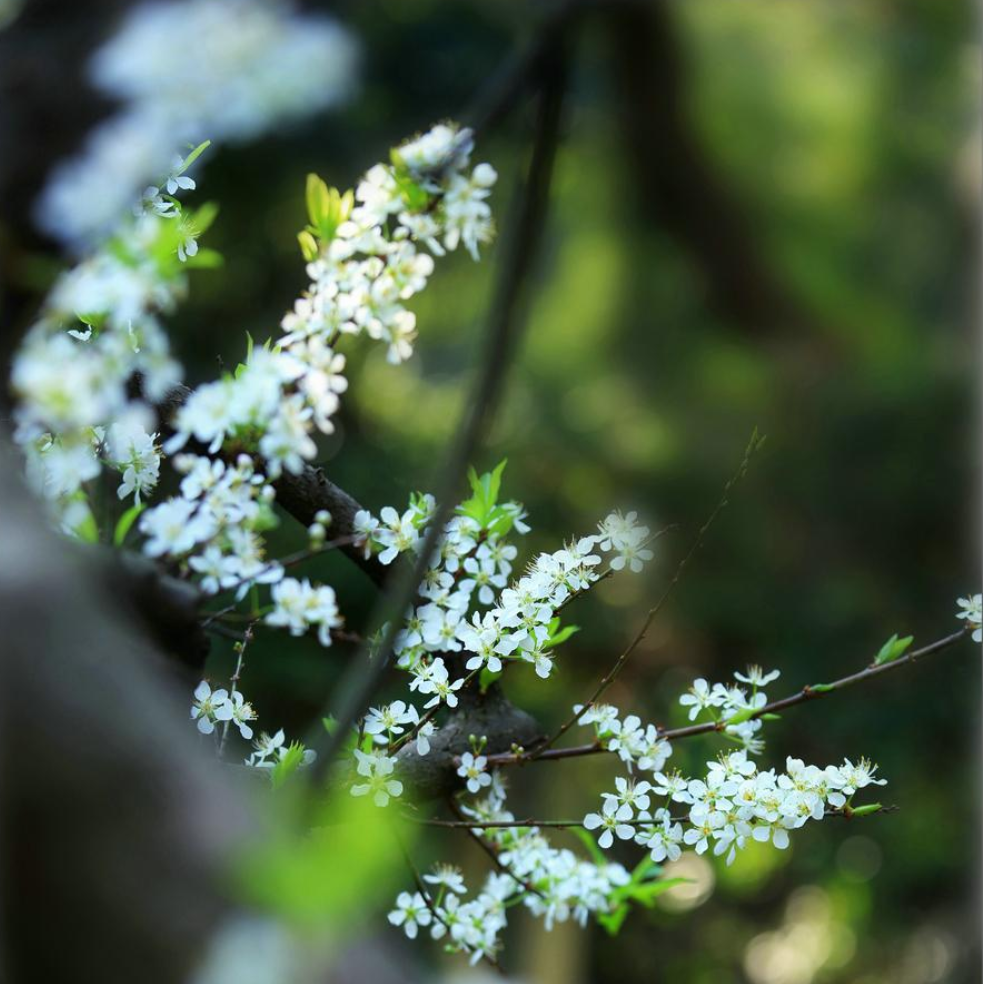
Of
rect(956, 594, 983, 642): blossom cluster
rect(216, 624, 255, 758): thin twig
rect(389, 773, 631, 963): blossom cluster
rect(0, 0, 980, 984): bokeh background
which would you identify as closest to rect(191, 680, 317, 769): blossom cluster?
rect(216, 624, 255, 758): thin twig

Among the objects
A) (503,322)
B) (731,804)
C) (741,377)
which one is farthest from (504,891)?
(741,377)

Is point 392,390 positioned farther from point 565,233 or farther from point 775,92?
point 775,92

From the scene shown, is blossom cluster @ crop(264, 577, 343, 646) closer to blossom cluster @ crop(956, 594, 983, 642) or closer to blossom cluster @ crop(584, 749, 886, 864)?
blossom cluster @ crop(584, 749, 886, 864)

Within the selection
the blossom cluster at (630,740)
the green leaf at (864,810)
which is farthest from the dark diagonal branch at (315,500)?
the green leaf at (864,810)

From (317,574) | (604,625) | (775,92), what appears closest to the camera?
(317,574)

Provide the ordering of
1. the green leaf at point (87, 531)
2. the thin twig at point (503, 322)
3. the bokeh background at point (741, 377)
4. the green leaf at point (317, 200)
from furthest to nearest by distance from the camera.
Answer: the bokeh background at point (741, 377) < the green leaf at point (317, 200) < the green leaf at point (87, 531) < the thin twig at point (503, 322)

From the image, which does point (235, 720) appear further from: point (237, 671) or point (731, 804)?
point (731, 804)

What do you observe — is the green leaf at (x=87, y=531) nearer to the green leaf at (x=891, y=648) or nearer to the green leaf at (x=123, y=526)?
the green leaf at (x=123, y=526)

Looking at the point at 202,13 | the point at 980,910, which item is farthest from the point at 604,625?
the point at 202,13

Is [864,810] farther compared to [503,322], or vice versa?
[864,810]
